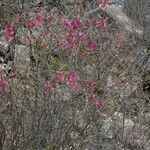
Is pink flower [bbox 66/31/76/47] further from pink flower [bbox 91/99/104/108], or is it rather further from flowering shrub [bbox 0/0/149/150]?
pink flower [bbox 91/99/104/108]

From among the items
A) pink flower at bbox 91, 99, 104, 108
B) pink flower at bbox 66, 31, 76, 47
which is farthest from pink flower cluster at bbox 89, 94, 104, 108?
pink flower at bbox 66, 31, 76, 47

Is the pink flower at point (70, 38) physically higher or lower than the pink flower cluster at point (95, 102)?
higher

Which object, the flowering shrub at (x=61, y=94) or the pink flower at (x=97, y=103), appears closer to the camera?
the flowering shrub at (x=61, y=94)

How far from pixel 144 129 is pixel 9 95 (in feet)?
6.57

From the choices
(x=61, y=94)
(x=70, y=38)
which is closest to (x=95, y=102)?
(x=61, y=94)

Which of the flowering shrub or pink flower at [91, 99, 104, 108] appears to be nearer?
the flowering shrub

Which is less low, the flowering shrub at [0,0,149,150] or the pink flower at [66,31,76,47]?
the pink flower at [66,31,76,47]

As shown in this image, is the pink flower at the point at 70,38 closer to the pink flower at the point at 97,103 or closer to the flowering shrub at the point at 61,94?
the flowering shrub at the point at 61,94

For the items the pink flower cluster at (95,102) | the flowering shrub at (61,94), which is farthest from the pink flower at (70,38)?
the pink flower cluster at (95,102)

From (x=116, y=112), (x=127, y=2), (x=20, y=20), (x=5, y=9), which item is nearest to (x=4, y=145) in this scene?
(x=116, y=112)

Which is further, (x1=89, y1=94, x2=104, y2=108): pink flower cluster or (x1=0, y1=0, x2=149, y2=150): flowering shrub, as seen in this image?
(x1=89, y1=94, x2=104, y2=108): pink flower cluster

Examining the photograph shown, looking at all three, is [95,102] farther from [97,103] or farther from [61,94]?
[61,94]

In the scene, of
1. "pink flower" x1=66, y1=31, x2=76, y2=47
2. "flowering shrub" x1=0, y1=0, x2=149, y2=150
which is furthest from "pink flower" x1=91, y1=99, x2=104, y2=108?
"pink flower" x1=66, y1=31, x2=76, y2=47

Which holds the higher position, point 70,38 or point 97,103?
point 70,38
